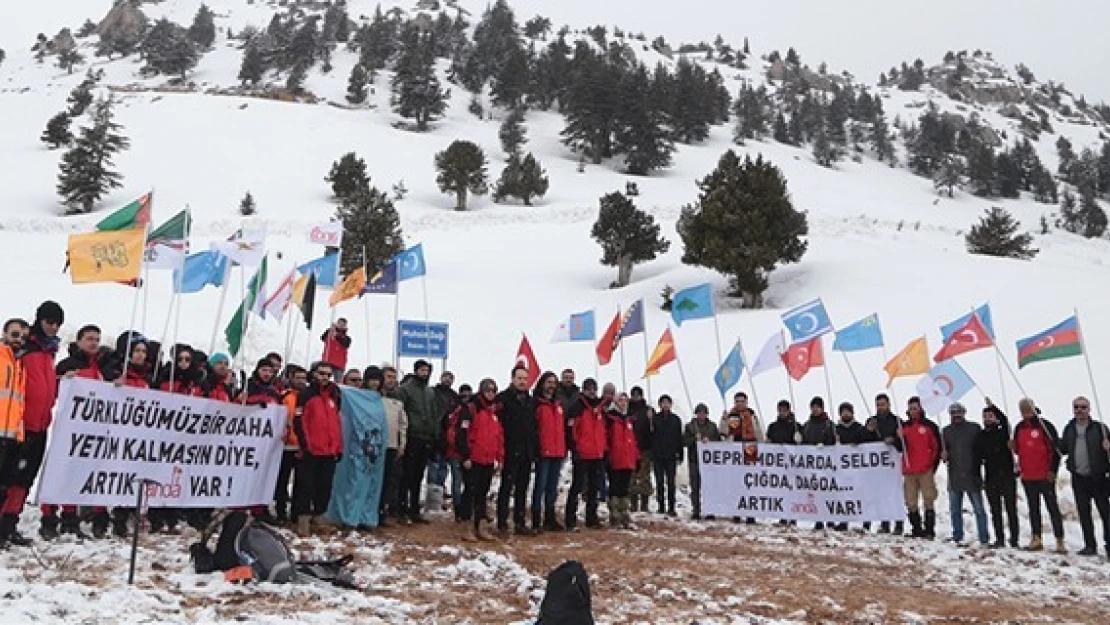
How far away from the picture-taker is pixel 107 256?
718cm

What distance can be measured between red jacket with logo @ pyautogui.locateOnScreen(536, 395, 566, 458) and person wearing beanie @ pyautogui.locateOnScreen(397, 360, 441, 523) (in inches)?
51.8

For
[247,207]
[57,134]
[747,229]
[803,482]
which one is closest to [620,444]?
[803,482]

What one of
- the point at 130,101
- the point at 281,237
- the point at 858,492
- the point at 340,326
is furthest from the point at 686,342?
the point at 130,101

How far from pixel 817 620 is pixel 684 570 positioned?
172cm

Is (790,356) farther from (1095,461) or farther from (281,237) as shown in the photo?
(281,237)

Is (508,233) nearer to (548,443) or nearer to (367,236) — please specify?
(367,236)

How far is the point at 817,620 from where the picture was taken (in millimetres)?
6070

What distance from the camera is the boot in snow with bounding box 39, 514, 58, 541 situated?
6.72 meters

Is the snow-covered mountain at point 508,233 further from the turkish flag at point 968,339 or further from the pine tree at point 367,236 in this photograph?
the turkish flag at point 968,339

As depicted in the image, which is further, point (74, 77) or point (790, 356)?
point (74, 77)

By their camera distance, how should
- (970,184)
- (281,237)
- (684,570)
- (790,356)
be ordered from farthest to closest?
(970,184) < (281,237) < (790,356) < (684,570)

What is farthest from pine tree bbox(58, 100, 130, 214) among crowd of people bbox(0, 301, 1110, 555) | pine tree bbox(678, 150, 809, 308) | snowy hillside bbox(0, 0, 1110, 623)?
crowd of people bbox(0, 301, 1110, 555)

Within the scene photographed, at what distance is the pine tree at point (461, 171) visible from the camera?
173 feet

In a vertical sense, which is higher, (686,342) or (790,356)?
(686,342)
